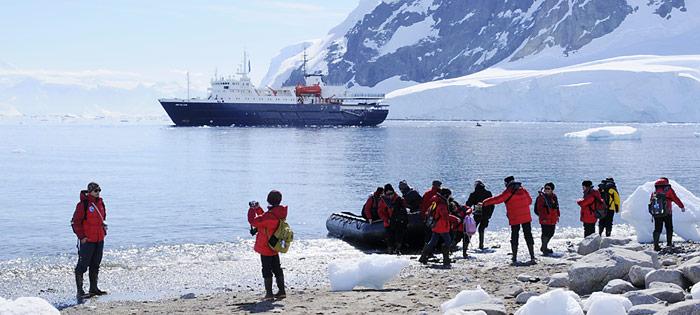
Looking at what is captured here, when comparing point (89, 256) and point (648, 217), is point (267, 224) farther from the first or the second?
point (648, 217)

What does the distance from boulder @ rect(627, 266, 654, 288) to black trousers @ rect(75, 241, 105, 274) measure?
7.31 meters

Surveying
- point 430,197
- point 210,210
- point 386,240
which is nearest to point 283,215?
point 430,197

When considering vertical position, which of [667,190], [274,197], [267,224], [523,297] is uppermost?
[274,197]

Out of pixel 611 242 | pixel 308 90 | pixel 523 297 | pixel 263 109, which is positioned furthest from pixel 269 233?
pixel 308 90

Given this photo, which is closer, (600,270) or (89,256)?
(600,270)

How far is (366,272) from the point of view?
12.0 metres

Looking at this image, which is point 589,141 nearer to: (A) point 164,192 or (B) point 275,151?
(B) point 275,151

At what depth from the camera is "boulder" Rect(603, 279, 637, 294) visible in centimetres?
957

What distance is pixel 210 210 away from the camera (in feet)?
89.1

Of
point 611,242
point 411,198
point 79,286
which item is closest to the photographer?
point 79,286

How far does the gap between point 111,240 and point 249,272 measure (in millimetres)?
6467

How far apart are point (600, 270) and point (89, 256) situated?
712 cm

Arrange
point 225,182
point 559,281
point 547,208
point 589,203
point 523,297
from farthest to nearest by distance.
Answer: point 225,182 → point 589,203 → point 547,208 → point 559,281 → point 523,297

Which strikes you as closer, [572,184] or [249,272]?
[249,272]
